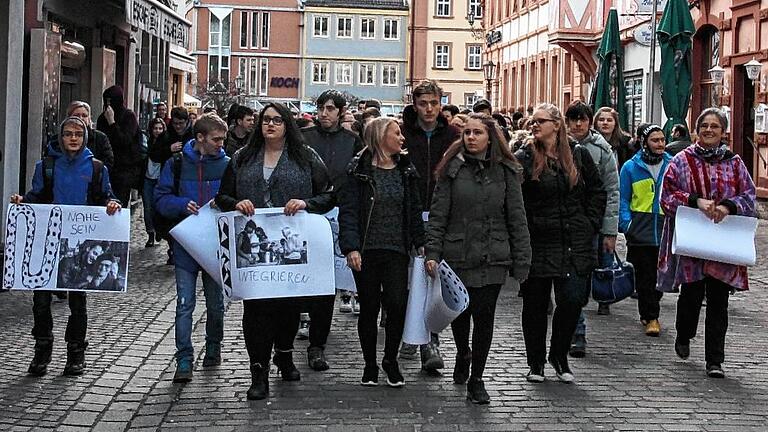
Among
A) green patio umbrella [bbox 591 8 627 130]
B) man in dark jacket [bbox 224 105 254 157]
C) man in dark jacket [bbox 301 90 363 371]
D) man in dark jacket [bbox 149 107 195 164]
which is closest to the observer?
man in dark jacket [bbox 301 90 363 371]

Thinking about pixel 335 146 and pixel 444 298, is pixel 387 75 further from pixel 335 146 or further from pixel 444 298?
pixel 444 298

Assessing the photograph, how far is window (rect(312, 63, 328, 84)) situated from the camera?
95.2 metres

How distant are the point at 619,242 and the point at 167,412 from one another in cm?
1332

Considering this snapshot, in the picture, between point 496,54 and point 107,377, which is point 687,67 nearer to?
point 107,377

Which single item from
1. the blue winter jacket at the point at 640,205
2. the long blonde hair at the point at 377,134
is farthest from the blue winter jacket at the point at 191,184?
the blue winter jacket at the point at 640,205

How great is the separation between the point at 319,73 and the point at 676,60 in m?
76.3

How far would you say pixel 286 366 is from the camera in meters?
8.98

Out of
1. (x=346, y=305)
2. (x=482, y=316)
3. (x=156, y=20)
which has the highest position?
(x=156, y=20)

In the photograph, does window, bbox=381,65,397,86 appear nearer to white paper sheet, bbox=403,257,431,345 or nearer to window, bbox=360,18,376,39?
window, bbox=360,18,376,39

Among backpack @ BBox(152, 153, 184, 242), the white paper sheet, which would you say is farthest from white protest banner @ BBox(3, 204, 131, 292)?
the white paper sheet

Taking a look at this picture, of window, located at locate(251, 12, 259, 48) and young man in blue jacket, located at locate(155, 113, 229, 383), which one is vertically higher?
window, located at locate(251, 12, 259, 48)

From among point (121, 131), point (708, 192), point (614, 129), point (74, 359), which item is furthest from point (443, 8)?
point (74, 359)

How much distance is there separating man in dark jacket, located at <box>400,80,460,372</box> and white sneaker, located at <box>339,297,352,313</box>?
2.83m

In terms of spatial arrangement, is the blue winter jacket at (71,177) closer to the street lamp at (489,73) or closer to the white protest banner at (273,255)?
the white protest banner at (273,255)
